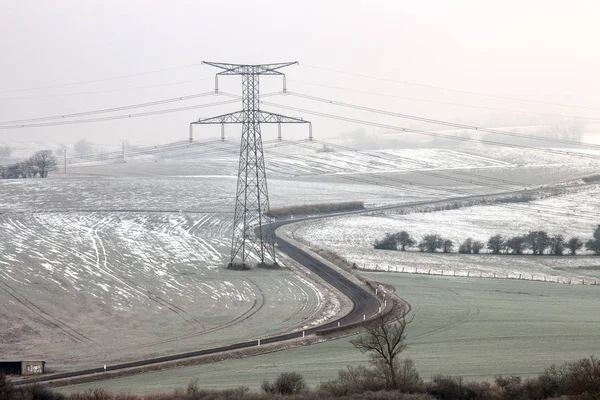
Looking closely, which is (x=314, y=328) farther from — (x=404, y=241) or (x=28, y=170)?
(x=28, y=170)

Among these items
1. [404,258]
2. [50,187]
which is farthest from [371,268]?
[50,187]

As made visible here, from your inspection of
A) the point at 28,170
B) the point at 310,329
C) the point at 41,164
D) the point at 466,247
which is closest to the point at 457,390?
the point at 310,329

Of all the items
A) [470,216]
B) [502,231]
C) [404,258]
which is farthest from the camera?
[470,216]

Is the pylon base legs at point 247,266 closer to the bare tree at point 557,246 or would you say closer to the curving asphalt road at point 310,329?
the curving asphalt road at point 310,329

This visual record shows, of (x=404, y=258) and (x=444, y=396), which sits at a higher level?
(x=444, y=396)

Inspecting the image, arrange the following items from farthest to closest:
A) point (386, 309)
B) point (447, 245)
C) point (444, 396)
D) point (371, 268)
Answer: point (447, 245)
point (371, 268)
point (386, 309)
point (444, 396)

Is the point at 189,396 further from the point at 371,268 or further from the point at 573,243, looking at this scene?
the point at 573,243

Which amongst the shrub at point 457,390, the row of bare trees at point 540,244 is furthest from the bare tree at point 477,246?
the shrub at point 457,390
